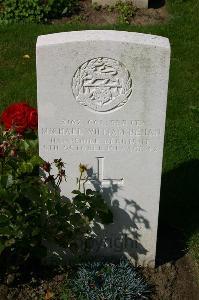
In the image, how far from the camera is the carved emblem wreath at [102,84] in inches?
156

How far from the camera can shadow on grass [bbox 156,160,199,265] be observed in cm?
497

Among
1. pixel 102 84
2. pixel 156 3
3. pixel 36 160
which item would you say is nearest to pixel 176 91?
pixel 156 3

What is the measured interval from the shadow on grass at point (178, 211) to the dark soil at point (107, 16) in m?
3.14

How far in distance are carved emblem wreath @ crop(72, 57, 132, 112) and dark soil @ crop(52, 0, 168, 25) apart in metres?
4.50

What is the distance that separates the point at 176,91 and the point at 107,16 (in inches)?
78.5

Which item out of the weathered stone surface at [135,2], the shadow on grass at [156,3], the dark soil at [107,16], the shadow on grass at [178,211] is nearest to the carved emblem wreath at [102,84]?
the shadow on grass at [178,211]

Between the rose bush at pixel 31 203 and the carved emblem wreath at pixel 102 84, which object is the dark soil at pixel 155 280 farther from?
the carved emblem wreath at pixel 102 84

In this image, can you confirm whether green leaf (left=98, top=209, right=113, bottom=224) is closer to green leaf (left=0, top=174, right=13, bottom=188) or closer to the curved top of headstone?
green leaf (left=0, top=174, right=13, bottom=188)

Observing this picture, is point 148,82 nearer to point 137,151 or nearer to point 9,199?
point 137,151

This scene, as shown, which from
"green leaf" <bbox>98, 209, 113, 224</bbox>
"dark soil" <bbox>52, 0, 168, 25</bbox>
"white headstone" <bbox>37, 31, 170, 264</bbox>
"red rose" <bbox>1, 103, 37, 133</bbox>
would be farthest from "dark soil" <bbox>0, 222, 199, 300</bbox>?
"dark soil" <bbox>52, 0, 168, 25</bbox>

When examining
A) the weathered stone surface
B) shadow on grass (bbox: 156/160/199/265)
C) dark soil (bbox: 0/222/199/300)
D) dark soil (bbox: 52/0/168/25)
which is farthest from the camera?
the weathered stone surface

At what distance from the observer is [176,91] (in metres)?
7.08

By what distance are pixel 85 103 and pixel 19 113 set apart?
1.49 ft

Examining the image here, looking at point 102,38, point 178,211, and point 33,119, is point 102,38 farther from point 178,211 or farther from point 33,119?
point 178,211
